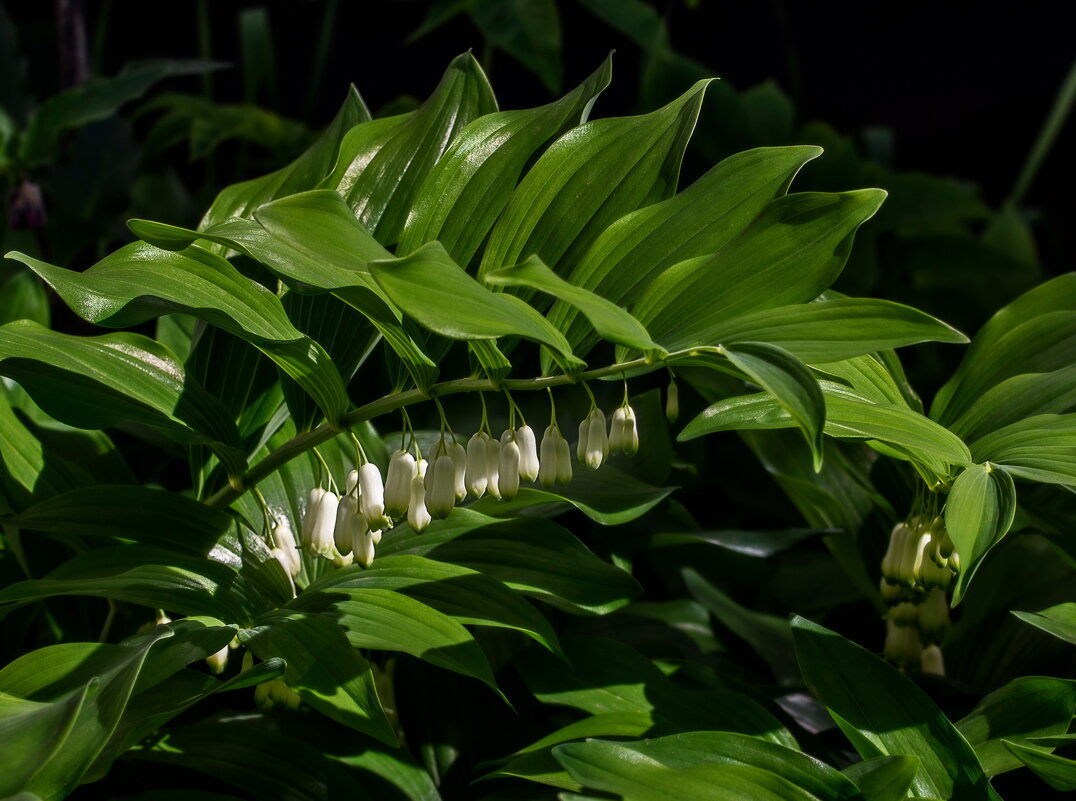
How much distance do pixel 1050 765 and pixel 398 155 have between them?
0.81 metres

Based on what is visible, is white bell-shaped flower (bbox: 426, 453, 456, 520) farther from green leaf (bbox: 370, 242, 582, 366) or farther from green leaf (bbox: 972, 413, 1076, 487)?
green leaf (bbox: 972, 413, 1076, 487)

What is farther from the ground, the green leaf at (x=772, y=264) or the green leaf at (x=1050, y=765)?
the green leaf at (x=772, y=264)

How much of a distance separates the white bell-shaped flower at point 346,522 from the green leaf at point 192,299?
0.28 ft

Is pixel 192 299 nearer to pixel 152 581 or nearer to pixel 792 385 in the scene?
pixel 152 581

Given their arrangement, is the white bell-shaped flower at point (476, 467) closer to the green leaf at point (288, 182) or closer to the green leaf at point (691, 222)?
the green leaf at point (691, 222)

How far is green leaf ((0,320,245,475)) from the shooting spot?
83cm

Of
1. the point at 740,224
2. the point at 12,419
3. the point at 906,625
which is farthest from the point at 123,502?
the point at 906,625

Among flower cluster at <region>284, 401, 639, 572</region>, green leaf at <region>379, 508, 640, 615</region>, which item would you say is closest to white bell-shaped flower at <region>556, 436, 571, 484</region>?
flower cluster at <region>284, 401, 639, 572</region>

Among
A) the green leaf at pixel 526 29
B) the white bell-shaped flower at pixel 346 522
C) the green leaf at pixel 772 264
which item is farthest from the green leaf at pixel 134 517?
the green leaf at pixel 526 29

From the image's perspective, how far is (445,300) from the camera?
2.33ft

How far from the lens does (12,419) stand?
1031mm

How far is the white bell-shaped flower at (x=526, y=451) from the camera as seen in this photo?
0.91 metres

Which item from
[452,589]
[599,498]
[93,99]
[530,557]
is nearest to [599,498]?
[599,498]

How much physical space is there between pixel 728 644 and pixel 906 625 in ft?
0.92
